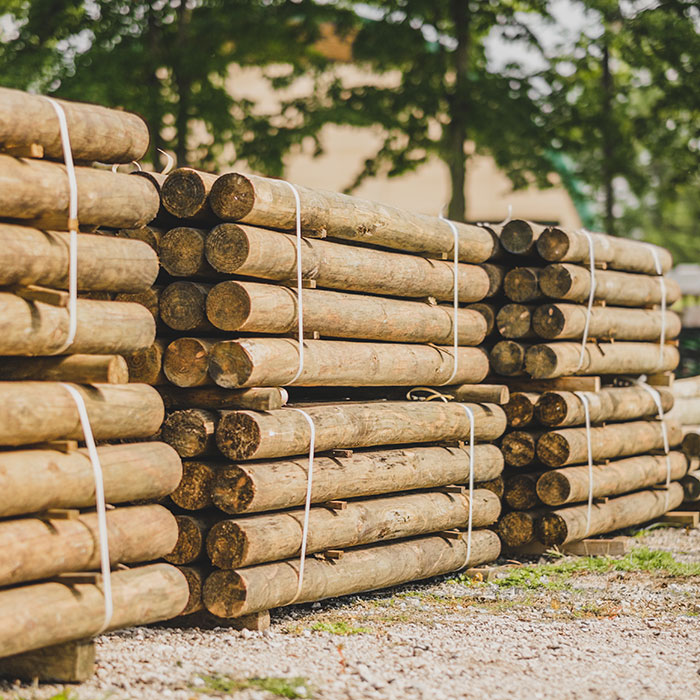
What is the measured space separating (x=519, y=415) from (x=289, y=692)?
206 inches

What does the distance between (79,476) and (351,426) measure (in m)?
2.69

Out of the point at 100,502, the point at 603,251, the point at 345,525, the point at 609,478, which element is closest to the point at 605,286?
the point at 603,251

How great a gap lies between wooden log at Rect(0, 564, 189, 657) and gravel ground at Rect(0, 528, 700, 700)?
0.97 feet

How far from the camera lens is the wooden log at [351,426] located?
7359mm

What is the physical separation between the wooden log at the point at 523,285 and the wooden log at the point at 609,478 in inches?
64.1

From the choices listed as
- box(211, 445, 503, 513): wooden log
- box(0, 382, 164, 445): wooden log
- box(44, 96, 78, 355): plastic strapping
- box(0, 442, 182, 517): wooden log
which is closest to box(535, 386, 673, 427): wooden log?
box(211, 445, 503, 513): wooden log

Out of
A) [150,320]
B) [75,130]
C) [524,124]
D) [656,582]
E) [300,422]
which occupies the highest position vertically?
[524,124]

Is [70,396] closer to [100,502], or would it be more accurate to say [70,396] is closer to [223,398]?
[100,502]

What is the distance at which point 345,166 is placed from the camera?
28594 mm

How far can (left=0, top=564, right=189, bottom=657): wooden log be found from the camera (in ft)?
18.1

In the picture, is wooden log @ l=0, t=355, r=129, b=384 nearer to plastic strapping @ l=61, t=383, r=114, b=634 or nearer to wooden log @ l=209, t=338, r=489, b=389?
plastic strapping @ l=61, t=383, r=114, b=634

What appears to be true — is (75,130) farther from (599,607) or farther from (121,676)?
(599,607)

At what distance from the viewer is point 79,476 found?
595 cm

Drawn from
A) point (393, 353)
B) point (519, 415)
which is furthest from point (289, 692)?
point (519, 415)
